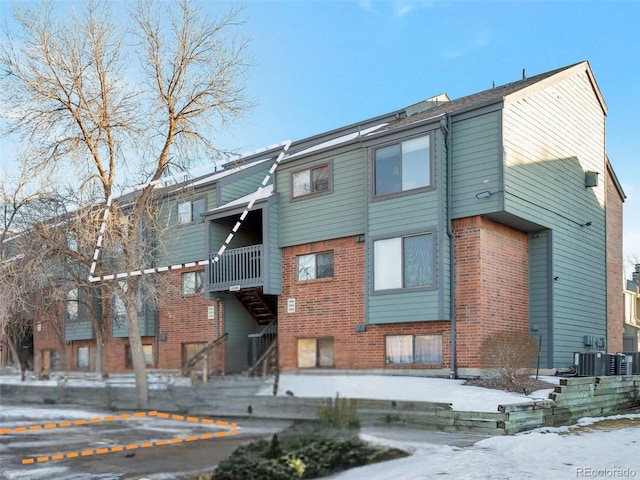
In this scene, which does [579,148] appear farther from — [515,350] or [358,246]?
[515,350]

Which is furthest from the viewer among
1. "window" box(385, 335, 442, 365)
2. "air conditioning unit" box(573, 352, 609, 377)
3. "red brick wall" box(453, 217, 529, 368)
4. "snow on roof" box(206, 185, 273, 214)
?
"snow on roof" box(206, 185, 273, 214)

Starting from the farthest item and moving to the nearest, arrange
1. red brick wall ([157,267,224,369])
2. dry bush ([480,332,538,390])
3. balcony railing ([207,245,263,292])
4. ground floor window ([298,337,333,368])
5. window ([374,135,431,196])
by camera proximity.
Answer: red brick wall ([157,267,224,369]) < balcony railing ([207,245,263,292]) < window ([374,135,431,196]) < dry bush ([480,332,538,390]) < ground floor window ([298,337,333,368])

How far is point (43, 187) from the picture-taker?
45.5 ft

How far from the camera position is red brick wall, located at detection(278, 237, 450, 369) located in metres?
17.4

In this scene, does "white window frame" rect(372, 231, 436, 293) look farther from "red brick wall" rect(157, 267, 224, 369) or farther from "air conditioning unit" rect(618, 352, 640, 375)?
"air conditioning unit" rect(618, 352, 640, 375)

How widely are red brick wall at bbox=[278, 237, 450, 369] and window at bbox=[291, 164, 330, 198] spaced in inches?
61.6

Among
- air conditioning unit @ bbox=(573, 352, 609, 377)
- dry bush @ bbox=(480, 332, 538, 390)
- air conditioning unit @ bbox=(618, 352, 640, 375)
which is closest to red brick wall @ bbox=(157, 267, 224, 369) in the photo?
dry bush @ bbox=(480, 332, 538, 390)

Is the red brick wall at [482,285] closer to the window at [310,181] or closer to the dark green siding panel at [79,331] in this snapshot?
the window at [310,181]

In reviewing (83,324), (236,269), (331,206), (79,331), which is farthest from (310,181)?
(79,331)

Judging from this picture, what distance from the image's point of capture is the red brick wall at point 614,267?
22422 mm

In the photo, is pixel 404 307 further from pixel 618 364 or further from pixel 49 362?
pixel 49 362

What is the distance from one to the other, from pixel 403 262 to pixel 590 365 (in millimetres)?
4999

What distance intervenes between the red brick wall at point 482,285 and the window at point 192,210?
9328 mm

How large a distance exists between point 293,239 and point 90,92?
325 inches
